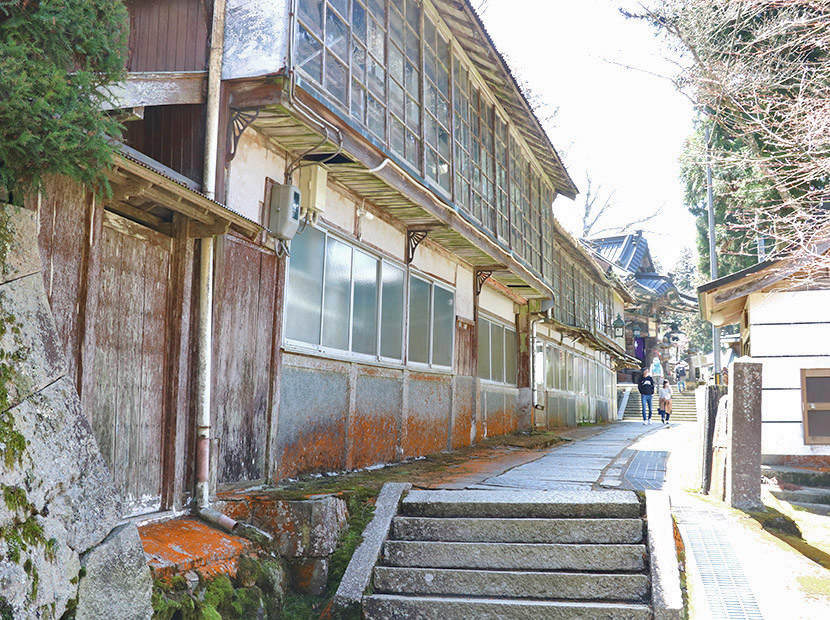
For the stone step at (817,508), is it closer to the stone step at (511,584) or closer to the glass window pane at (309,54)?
the stone step at (511,584)

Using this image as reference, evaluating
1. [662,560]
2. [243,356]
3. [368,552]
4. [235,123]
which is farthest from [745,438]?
[235,123]

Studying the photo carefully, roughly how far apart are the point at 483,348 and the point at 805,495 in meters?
6.42

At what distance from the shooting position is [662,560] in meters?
5.68

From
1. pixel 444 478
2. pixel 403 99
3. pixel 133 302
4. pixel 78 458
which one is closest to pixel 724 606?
pixel 444 478

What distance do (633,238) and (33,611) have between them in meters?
41.1

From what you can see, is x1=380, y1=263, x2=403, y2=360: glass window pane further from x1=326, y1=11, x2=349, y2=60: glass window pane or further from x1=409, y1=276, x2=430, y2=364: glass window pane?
x1=326, y1=11, x2=349, y2=60: glass window pane

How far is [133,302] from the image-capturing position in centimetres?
550

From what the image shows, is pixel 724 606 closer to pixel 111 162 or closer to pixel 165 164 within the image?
pixel 111 162

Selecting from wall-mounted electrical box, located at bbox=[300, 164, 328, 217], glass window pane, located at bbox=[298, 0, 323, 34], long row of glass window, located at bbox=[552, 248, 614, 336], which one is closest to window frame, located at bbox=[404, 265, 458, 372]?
wall-mounted electrical box, located at bbox=[300, 164, 328, 217]

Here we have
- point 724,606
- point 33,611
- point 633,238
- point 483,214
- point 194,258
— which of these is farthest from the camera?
point 633,238

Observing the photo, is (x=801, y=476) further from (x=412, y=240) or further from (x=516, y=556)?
(x=412, y=240)

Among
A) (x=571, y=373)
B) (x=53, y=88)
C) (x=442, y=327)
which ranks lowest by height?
(x=571, y=373)

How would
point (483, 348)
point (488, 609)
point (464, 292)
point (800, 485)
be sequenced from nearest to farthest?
point (488, 609) → point (800, 485) → point (464, 292) → point (483, 348)

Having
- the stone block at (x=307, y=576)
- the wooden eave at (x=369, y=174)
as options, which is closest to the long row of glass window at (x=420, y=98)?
the wooden eave at (x=369, y=174)
